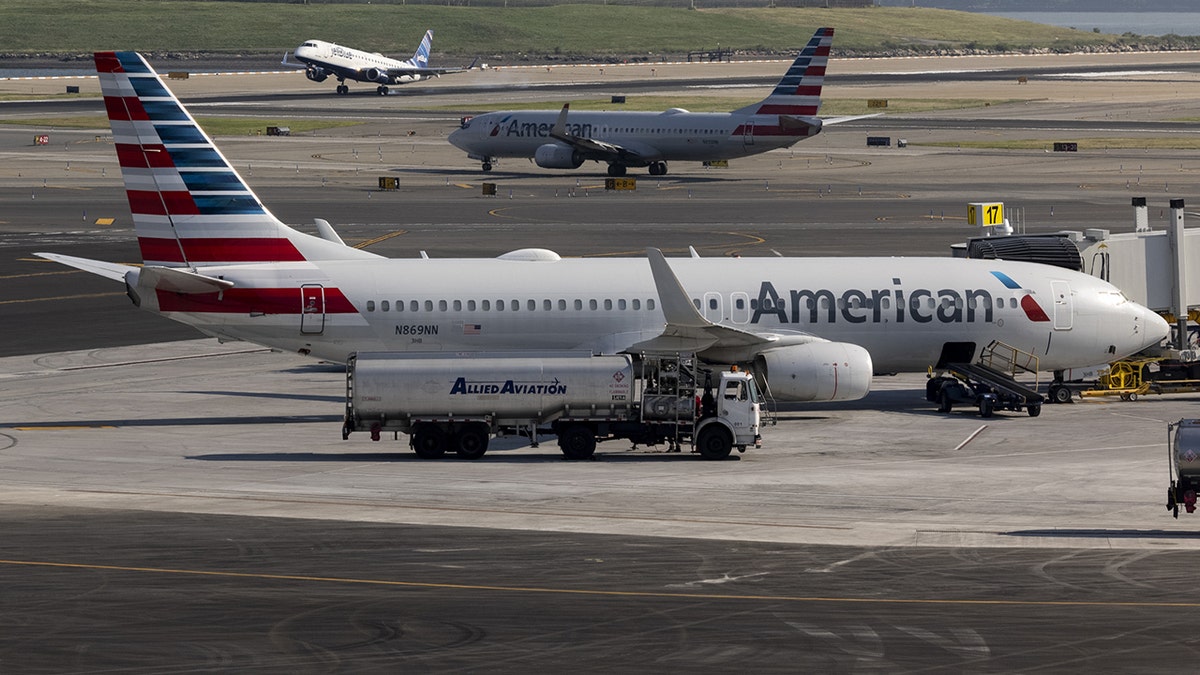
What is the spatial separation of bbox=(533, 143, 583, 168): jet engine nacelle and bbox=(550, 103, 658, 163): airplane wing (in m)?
0.56

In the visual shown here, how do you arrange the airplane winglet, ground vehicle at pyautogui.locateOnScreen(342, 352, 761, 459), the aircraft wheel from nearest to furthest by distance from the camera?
1. ground vehicle at pyautogui.locateOnScreen(342, 352, 761, 459)
2. the airplane winglet
3. the aircraft wheel

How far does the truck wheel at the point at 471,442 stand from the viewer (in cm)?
4359

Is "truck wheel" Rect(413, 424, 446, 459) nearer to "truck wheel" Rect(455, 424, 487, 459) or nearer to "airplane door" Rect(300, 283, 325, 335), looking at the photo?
"truck wheel" Rect(455, 424, 487, 459)

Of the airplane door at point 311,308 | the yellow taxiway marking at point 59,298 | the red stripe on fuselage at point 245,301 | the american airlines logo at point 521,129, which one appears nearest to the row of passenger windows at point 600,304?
the airplane door at point 311,308

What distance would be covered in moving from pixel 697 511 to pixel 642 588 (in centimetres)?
721

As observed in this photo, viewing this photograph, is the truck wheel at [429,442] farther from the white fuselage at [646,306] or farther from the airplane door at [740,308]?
the airplane door at [740,308]

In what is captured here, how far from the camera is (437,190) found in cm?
12100

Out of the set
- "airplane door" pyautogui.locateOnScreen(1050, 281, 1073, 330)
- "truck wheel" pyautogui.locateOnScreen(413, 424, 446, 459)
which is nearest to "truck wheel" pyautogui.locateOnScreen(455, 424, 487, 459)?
"truck wheel" pyautogui.locateOnScreen(413, 424, 446, 459)

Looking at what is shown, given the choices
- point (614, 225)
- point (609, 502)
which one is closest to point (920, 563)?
point (609, 502)

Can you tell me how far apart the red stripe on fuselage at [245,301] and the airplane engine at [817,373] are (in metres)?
12.9

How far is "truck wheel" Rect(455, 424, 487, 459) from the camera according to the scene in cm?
4359

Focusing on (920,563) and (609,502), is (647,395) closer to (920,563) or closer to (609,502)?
(609,502)

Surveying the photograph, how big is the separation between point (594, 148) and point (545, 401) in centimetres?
8515

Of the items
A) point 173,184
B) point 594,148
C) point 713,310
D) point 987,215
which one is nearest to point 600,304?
point 713,310
